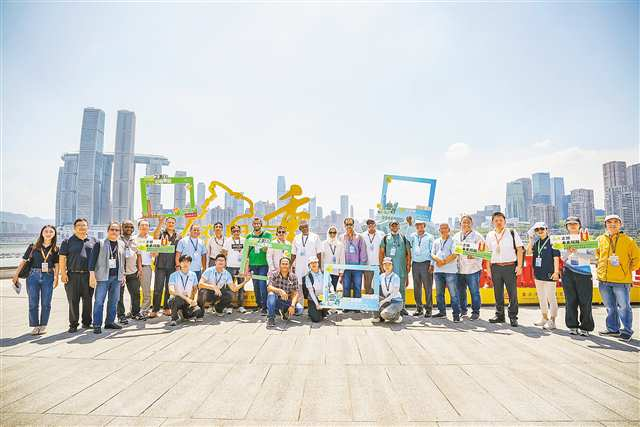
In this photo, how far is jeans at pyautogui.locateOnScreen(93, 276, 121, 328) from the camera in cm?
588

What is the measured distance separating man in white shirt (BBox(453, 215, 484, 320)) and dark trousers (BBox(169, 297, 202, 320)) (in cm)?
618

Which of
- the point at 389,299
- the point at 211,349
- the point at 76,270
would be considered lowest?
the point at 211,349

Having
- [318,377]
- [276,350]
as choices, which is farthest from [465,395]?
[276,350]

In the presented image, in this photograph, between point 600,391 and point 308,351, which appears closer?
point 600,391

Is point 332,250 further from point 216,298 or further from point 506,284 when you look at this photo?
point 506,284

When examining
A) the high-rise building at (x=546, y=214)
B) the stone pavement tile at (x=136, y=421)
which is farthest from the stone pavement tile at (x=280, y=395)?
the high-rise building at (x=546, y=214)

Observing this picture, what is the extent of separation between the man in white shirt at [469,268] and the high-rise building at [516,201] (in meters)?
118

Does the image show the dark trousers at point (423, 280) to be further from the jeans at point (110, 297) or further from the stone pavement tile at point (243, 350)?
the jeans at point (110, 297)

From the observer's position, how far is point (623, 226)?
5648 mm

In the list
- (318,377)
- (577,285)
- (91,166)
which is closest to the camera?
(318,377)

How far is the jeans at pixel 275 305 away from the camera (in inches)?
246

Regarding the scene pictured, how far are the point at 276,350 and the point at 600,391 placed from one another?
417 cm

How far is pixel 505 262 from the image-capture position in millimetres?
6352

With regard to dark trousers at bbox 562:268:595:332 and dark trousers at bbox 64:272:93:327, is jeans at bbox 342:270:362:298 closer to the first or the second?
dark trousers at bbox 562:268:595:332
